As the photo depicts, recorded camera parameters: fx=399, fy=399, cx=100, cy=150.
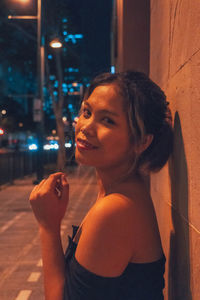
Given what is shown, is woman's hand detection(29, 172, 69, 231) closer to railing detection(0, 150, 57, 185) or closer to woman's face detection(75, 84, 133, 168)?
woman's face detection(75, 84, 133, 168)

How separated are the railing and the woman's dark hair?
46.0 ft

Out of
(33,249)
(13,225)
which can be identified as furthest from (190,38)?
(13,225)

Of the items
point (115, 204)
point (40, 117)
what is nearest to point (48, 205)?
point (115, 204)

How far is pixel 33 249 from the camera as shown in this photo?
6055 mm

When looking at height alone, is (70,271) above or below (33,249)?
above

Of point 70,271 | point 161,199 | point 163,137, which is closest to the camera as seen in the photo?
point 70,271

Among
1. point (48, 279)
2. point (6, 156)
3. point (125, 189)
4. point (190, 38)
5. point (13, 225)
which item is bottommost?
point (6, 156)

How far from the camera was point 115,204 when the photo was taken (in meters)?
1.47

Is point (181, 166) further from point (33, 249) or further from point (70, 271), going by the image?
point (33, 249)

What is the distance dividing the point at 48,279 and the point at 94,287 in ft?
0.92

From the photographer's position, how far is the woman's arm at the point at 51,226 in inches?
63.1

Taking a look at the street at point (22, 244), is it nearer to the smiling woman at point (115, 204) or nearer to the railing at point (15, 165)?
the smiling woman at point (115, 204)

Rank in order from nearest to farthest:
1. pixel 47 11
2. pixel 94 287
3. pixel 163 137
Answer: pixel 94 287, pixel 163 137, pixel 47 11

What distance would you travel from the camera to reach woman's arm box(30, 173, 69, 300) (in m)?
1.60
